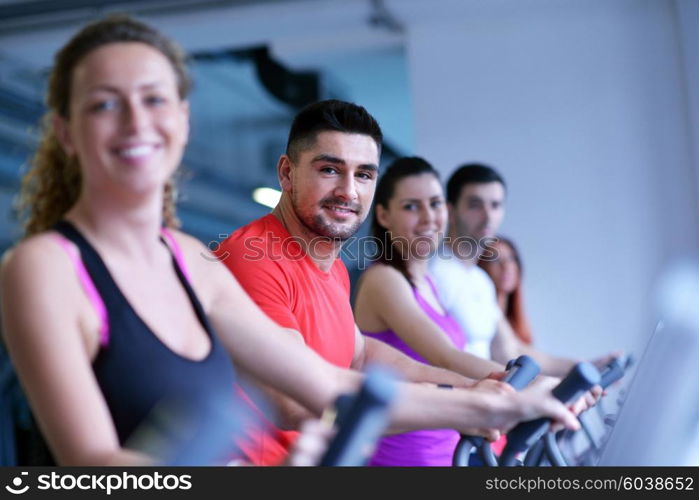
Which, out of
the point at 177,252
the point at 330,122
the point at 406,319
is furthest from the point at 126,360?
the point at 406,319

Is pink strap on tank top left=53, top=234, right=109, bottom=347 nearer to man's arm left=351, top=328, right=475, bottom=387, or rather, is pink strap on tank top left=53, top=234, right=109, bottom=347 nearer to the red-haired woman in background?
man's arm left=351, top=328, right=475, bottom=387

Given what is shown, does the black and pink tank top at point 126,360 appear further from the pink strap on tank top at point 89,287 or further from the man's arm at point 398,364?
the man's arm at point 398,364

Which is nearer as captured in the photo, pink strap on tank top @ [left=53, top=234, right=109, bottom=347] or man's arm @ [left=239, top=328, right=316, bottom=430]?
pink strap on tank top @ [left=53, top=234, right=109, bottom=347]

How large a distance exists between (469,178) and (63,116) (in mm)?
2970

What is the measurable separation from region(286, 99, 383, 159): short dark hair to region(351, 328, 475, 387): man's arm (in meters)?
0.53

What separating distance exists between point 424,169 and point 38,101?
4.28m

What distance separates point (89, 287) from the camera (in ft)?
3.92

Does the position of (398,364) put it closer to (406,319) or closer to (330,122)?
(406,319)

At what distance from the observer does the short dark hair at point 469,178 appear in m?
4.03

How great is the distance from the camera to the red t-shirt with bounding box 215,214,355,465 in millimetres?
2033

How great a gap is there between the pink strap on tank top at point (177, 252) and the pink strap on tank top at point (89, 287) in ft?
0.71

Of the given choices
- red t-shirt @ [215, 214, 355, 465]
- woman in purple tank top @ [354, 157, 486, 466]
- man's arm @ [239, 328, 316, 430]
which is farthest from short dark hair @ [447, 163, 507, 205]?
man's arm @ [239, 328, 316, 430]
